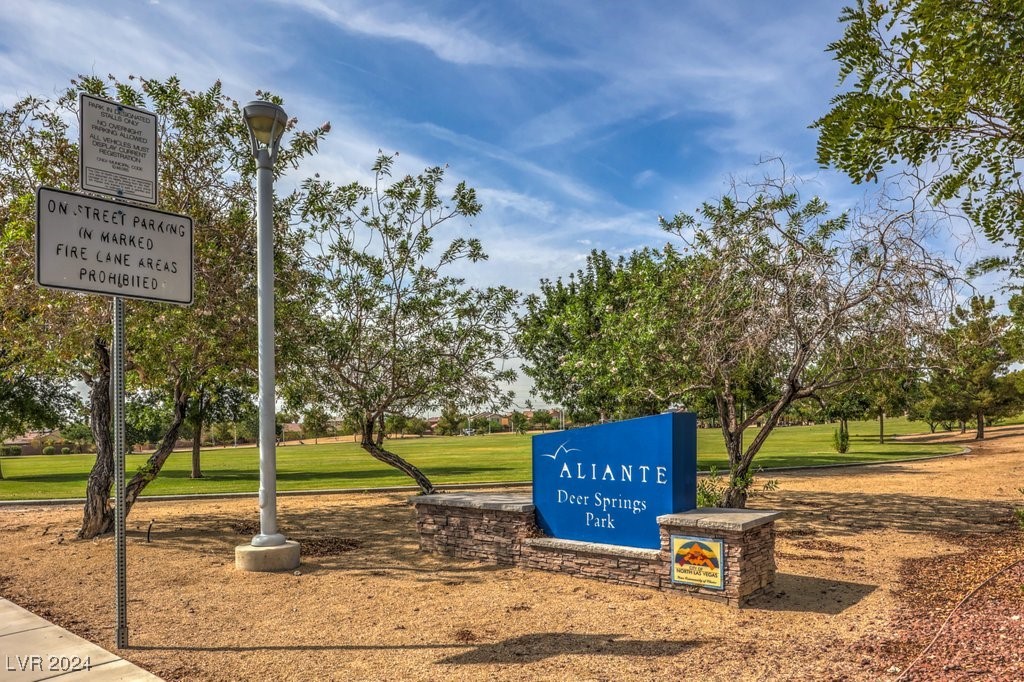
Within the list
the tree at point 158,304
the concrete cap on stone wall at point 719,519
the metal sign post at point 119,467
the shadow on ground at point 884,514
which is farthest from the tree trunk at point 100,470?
the shadow on ground at point 884,514

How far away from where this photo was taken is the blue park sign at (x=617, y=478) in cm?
798

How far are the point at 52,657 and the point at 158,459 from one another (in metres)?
7.05

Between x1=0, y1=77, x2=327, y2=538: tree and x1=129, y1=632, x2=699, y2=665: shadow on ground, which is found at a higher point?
x1=0, y1=77, x2=327, y2=538: tree

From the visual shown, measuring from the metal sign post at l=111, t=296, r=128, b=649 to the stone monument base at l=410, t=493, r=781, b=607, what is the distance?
15.4 ft

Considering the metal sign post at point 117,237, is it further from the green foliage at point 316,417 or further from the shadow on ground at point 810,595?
the green foliage at point 316,417

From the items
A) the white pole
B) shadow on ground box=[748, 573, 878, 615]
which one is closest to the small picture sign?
shadow on ground box=[748, 573, 878, 615]

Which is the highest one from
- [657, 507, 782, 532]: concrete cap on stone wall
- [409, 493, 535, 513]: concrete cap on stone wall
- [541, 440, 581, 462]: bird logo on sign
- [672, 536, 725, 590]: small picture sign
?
[541, 440, 581, 462]: bird logo on sign

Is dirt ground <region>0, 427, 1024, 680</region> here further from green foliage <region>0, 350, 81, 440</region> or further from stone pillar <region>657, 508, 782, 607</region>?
green foliage <region>0, 350, 81, 440</region>

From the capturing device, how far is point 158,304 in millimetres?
10461

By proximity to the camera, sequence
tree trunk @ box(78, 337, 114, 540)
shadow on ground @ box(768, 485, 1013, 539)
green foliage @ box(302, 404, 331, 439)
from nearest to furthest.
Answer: tree trunk @ box(78, 337, 114, 540)
shadow on ground @ box(768, 485, 1013, 539)
green foliage @ box(302, 404, 331, 439)

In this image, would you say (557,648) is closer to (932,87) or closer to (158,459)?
(932,87)

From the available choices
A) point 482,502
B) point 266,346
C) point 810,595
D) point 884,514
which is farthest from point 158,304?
point 884,514

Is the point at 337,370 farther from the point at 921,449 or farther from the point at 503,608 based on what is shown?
the point at 921,449

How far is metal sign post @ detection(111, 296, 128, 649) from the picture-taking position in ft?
18.7
